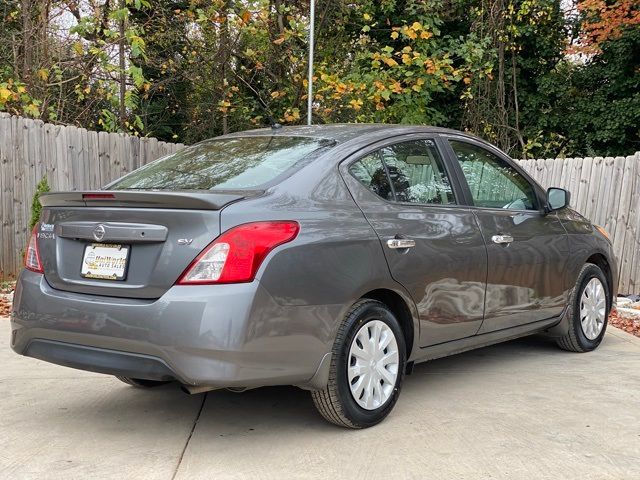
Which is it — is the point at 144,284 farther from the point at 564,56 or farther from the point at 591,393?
the point at 564,56

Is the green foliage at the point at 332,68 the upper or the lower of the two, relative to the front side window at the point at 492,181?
upper

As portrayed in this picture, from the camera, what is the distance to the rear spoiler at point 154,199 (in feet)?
11.9

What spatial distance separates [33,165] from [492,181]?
21.8ft

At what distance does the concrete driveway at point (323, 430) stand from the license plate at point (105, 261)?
876mm

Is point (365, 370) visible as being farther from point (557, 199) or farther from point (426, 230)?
point (557, 199)

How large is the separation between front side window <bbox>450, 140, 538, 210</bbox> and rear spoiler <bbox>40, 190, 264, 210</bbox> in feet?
6.05

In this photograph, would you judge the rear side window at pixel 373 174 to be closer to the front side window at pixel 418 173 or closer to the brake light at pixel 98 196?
the front side window at pixel 418 173

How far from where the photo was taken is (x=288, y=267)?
3656mm

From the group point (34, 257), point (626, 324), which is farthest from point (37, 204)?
point (626, 324)

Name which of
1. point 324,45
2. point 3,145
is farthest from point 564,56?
→ point 3,145

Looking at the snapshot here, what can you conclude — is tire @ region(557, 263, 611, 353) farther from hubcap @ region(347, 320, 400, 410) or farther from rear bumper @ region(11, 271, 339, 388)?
rear bumper @ region(11, 271, 339, 388)

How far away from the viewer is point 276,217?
372cm

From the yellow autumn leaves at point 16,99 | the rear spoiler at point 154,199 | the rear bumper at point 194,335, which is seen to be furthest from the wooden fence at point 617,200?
the yellow autumn leaves at point 16,99

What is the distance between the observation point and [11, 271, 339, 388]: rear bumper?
349 centimetres
